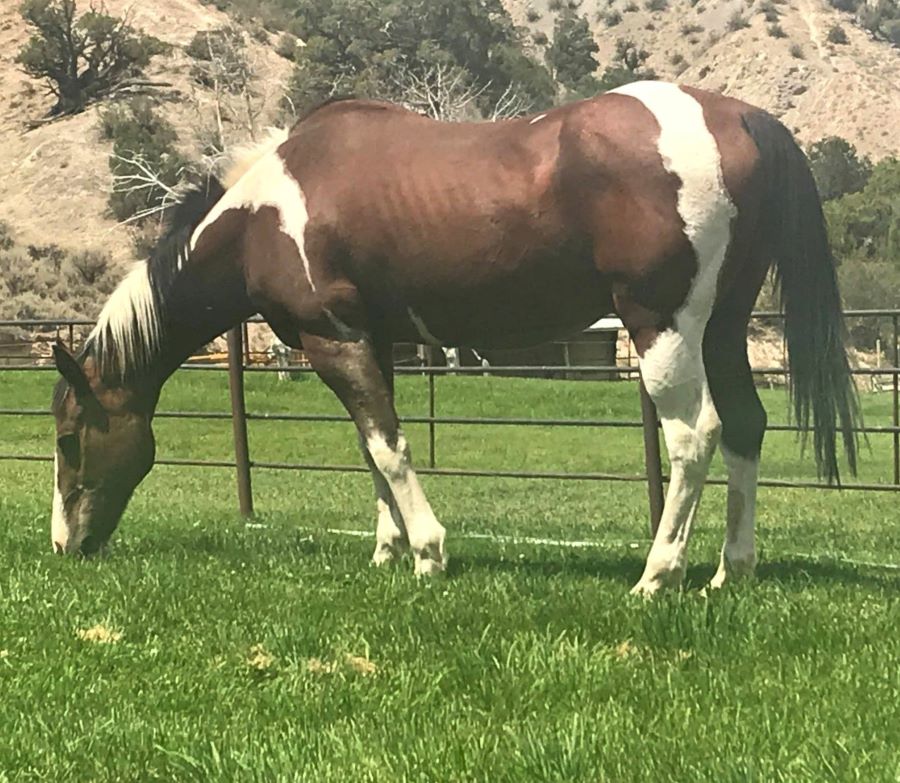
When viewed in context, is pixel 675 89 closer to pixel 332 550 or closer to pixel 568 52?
pixel 332 550

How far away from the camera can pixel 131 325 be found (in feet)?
17.2

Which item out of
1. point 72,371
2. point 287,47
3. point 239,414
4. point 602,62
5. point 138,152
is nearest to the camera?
point 72,371

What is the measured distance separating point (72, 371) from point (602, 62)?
101 metres

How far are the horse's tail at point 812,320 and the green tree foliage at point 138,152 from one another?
39.5 m

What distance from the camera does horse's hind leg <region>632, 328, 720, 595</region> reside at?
408cm

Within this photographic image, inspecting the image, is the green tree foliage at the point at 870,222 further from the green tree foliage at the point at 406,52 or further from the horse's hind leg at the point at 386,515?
the horse's hind leg at the point at 386,515

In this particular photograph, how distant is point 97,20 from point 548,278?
5679cm

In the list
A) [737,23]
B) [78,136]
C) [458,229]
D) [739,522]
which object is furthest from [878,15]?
[458,229]

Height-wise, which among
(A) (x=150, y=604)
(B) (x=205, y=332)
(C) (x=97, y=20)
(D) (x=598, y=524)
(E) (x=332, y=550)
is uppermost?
(C) (x=97, y=20)

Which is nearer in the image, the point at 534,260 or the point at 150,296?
the point at 534,260

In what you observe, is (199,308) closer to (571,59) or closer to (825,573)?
(825,573)

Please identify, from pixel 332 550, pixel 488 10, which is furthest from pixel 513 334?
pixel 488 10

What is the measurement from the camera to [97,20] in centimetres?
5575

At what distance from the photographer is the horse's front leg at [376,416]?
4.57 m
